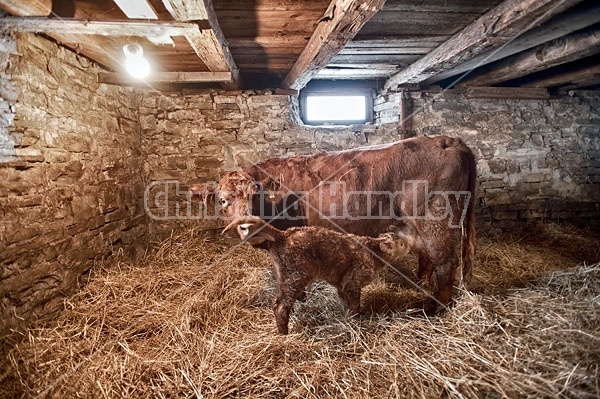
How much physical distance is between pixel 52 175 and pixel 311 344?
2.68 m

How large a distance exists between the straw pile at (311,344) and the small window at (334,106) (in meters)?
2.89

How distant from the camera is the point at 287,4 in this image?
8.20ft

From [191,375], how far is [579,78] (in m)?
6.12

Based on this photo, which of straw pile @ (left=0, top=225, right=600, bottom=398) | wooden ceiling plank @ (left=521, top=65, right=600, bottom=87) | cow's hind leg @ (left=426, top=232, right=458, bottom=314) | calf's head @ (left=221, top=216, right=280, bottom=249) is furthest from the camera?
wooden ceiling plank @ (left=521, top=65, right=600, bottom=87)

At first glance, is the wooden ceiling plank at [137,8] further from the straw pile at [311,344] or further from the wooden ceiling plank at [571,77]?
the wooden ceiling plank at [571,77]

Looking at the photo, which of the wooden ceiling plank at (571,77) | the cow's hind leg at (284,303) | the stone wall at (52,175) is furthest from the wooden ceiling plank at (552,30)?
the stone wall at (52,175)

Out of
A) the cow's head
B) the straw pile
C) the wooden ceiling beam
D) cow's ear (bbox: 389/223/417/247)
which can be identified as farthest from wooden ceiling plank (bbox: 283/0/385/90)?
the straw pile

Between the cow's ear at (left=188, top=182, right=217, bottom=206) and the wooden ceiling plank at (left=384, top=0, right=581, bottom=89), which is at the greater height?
the wooden ceiling plank at (left=384, top=0, right=581, bottom=89)

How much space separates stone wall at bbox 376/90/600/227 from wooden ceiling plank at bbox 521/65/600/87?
0.35m

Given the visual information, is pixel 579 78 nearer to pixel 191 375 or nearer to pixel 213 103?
pixel 213 103

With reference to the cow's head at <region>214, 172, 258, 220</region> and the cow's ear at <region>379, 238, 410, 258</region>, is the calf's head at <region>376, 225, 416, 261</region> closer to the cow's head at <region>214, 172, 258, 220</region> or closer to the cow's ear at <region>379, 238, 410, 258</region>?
the cow's ear at <region>379, 238, 410, 258</region>

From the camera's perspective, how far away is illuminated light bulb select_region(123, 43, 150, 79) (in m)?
2.79

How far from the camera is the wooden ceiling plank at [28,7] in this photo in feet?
6.51

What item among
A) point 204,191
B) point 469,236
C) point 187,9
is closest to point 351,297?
point 469,236
